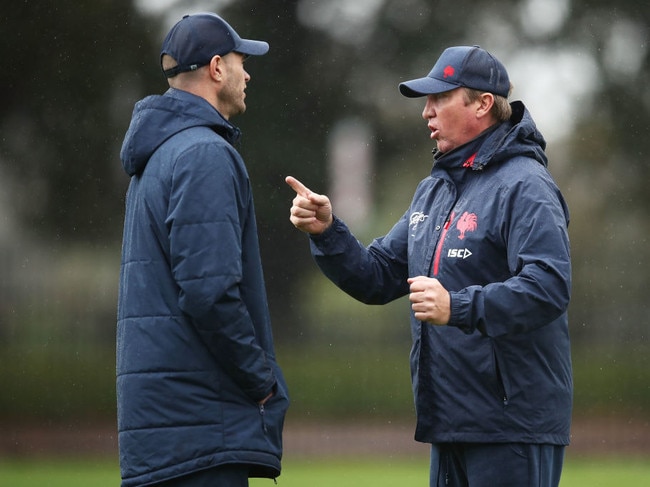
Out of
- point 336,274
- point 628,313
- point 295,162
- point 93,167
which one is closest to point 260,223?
point 295,162

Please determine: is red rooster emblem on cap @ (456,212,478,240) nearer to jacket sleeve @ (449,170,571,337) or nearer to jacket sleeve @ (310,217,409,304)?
jacket sleeve @ (449,170,571,337)

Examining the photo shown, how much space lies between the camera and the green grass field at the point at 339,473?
9.54 m

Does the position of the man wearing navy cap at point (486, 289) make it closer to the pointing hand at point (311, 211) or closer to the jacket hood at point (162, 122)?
the pointing hand at point (311, 211)

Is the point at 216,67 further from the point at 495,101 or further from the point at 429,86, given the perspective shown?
the point at 495,101

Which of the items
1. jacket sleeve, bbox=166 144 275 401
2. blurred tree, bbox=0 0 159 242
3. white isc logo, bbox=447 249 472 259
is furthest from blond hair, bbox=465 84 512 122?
blurred tree, bbox=0 0 159 242

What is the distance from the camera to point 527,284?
3189 millimetres

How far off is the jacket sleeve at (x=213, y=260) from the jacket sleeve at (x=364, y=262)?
2.47 ft

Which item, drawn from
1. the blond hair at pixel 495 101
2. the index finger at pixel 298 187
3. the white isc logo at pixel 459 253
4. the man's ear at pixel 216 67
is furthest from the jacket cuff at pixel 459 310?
the man's ear at pixel 216 67

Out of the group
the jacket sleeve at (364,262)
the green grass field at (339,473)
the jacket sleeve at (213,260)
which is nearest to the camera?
the jacket sleeve at (213,260)

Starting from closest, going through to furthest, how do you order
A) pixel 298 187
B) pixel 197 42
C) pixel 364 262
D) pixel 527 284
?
pixel 527 284 < pixel 197 42 < pixel 298 187 < pixel 364 262

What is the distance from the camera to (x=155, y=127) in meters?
3.24

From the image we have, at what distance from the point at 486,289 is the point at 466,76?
79cm

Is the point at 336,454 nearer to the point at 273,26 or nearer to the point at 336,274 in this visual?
the point at 273,26

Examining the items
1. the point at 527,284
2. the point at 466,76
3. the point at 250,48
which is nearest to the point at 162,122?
the point at 250,48
